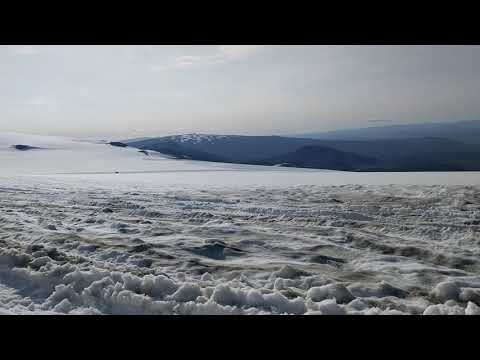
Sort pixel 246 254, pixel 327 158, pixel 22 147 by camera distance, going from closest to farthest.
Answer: pixel 246 254 < pixel 22 147 < pixel 327 158

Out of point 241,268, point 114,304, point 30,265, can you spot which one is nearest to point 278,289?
point 241,268

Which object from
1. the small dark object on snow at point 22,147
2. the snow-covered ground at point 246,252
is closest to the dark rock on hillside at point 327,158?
the small dark object on snow at point 22,147

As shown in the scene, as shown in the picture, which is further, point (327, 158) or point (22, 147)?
point (327, 158)

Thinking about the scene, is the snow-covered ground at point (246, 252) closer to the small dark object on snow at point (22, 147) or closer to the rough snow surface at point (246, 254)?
the rough snow surface at point (246, 254)

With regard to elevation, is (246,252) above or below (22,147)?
below

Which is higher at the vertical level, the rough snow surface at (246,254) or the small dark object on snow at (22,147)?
the small dark object on snow at (22,147)

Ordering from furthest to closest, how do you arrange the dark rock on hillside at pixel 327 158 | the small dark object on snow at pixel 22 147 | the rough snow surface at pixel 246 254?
the dark rock on hillside at pixel 327 158
the small dark object on snow at pixel 22 147
the rough snow surface at pixel 246 254

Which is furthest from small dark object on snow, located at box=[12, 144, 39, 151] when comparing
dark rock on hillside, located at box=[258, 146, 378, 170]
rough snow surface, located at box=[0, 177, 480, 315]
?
dark rock on hillside, located at box=[258, 146, 378, 170]

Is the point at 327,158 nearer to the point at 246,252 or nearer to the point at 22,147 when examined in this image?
the point at 22,147

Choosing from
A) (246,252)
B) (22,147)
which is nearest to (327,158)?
(22,147)
